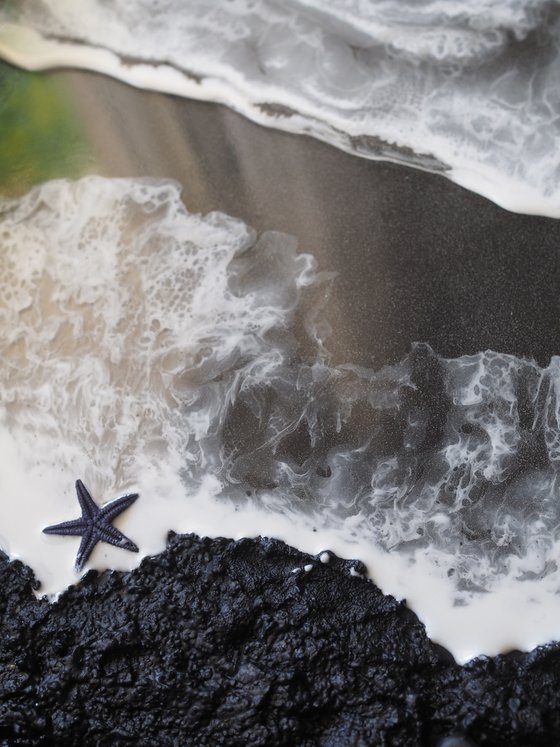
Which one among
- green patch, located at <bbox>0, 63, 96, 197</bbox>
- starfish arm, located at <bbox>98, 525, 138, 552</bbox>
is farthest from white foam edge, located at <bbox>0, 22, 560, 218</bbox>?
starfish arm, located at <bbox>98, 525, 138, 552</bbox>

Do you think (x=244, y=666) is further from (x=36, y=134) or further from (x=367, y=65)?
(x=367, y=65)

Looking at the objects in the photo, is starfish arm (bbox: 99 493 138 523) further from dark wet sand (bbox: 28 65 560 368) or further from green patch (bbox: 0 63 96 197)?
green patch (bbox: 0 63 96 197)

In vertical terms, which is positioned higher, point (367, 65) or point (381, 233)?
point (367, 65)

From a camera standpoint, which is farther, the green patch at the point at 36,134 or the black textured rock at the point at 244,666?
the green patch at the point at 36,134

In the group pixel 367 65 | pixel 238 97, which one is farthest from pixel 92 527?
pixel 367 65

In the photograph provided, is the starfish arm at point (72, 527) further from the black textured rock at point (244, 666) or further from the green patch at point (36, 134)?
the green patch at point (36, 134)

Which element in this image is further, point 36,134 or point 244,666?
point 36,134

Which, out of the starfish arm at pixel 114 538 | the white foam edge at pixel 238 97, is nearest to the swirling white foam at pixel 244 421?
the starfish arm at pixel 114 538
